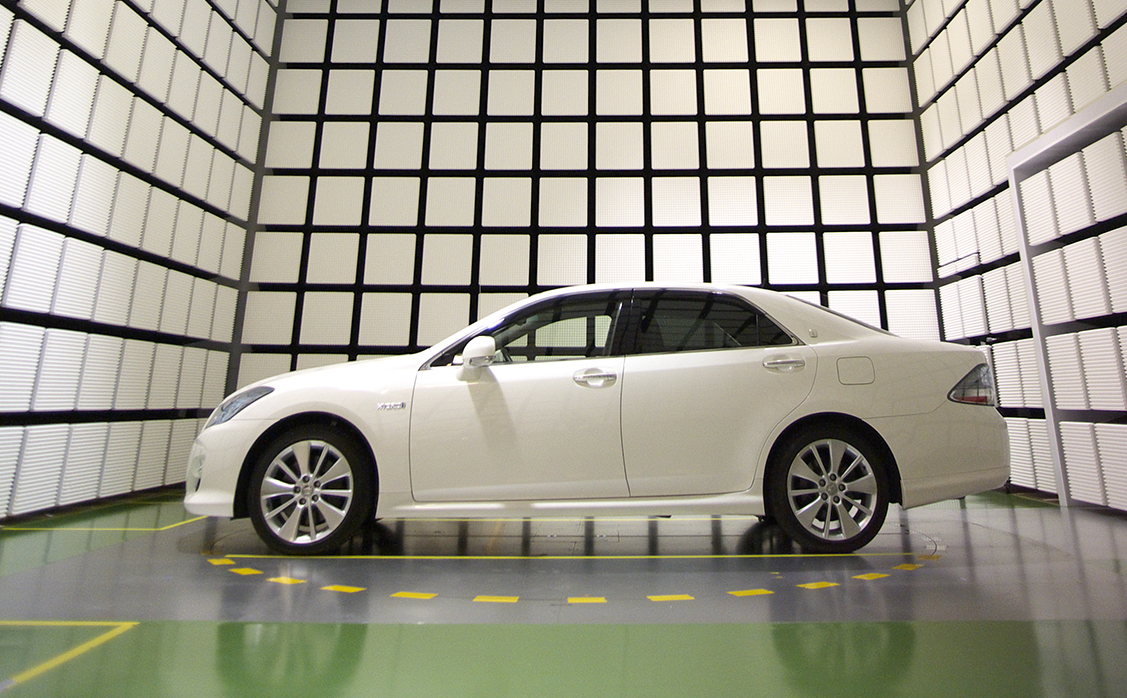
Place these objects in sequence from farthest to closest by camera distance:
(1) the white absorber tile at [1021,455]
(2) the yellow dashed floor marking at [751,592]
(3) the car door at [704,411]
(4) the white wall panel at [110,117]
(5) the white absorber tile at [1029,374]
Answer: (1) the white absorber tile at [1021,455]
(5) the white absorber tile at [1029,374]
(4) the white wall panel at [110,117]
(3) the car door at [704,411]
(2) the yellow dashed floor marking at [751,592]

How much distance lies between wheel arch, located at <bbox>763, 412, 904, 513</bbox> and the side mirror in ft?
4.61

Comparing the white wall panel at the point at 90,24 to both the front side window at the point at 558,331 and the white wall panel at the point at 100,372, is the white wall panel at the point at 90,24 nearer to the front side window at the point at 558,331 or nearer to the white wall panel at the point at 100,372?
the white wall panel at the point at 100,372

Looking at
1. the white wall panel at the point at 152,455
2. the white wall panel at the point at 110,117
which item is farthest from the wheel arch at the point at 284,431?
the white wall panel at the point at 110,117

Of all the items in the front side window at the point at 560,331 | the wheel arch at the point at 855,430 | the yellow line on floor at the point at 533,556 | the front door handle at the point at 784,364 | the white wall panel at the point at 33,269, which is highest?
the white wall panel at the point at 33,269

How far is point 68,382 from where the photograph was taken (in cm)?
381

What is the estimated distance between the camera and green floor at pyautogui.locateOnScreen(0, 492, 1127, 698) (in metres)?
1.37

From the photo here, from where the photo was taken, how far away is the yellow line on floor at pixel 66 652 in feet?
A: 4.65

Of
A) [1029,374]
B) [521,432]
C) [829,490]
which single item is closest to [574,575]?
[521,432]

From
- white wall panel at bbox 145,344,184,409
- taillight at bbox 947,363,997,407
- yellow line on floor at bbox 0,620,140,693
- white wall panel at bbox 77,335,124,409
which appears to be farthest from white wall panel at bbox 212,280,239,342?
taillight at bbox 947,363,997,407

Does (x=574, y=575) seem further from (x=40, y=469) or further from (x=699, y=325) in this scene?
(x=40, y=469)

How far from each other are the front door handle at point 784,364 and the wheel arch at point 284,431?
6.35 feet

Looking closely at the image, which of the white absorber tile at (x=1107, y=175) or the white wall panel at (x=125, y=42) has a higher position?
the white wall panel at (x=125, y=42)

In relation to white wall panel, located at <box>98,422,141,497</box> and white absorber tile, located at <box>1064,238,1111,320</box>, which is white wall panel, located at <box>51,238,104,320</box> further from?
white absorber tile, located at <box>1064,238,1111,320</box>

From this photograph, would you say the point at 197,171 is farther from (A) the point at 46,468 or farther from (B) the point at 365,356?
(A) the point at 46,468
